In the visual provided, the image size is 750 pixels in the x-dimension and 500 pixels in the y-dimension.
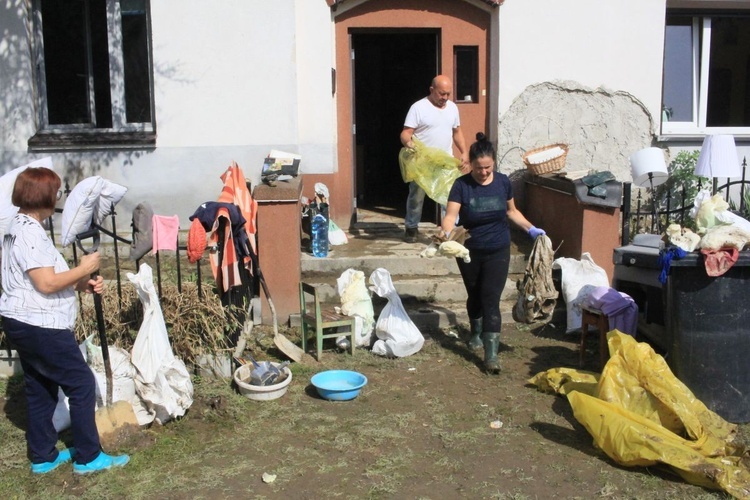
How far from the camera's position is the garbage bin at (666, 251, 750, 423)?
15.4 ft

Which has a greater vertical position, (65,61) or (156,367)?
(65,61)

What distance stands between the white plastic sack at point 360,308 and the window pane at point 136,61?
12.7ft

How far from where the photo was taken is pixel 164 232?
5.07 metres

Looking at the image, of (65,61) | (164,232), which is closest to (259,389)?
(164,232)

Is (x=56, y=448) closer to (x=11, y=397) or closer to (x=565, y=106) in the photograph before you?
(x=11, y=397)

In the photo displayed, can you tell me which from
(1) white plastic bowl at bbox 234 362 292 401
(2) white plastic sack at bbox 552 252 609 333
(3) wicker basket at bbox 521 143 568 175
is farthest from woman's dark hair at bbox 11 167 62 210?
(3) wicker basket at bbox 521 143 568 175

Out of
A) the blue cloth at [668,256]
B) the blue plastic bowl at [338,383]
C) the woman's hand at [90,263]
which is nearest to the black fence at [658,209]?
the blue cloth at [668,256]

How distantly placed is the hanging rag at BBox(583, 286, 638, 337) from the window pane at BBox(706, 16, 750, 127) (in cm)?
489

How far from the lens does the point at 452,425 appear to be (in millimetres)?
4797

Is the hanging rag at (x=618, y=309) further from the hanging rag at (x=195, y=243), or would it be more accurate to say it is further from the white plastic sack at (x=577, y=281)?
the hanging rag at (x=195, y=243)

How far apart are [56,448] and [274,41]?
5.28 meters

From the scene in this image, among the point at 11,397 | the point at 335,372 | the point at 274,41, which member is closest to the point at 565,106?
the point at 274,41

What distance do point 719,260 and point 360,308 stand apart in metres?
2.76

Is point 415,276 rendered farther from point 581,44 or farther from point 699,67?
point 699,67
